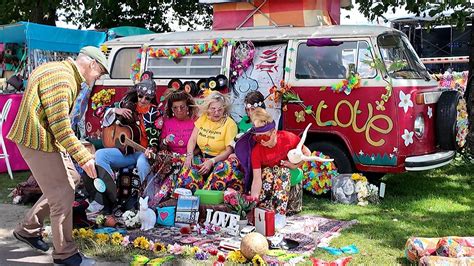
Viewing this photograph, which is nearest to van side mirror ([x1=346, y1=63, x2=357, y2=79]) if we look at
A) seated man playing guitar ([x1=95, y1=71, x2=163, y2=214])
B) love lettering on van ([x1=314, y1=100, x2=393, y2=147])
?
love lettering on van ([x1=314, y1=100, x2=393, y2=147])

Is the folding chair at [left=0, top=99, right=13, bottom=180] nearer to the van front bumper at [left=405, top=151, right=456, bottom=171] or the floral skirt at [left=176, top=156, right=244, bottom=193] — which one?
the floral skirt at [left=176, top=156, right=244, bottom=193]

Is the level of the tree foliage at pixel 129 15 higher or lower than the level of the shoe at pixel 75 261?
higher

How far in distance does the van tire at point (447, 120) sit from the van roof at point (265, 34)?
1135mm

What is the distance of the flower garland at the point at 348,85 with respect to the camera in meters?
6.77

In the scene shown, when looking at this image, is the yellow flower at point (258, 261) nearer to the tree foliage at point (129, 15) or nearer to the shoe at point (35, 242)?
the shoe at point (35, 242)

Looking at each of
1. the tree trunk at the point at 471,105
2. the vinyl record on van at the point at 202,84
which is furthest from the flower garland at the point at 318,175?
the tree trunk at the point at 471,105

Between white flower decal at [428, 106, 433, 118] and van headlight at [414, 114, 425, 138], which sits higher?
white flower decal at [428, 106, 433, 118]

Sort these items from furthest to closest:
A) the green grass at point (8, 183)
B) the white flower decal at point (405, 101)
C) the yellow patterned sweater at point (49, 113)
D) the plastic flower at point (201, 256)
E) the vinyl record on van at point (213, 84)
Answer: the vinyl record on van at point (213, 84), the green grass at point (8, 183), the white flower decal at point (405, 101), the plastic flower at point (201, 256), the yellow patterned sweater at point (49, 113)

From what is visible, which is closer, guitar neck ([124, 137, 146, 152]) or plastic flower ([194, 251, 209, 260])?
plastic flower ([194, 251, 209, 260])

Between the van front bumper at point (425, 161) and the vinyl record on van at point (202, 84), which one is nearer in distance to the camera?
the van front bumper at point (425, 161)

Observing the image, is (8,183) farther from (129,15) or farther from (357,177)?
(129,15)

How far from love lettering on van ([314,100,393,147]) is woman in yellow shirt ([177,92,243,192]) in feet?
4.63

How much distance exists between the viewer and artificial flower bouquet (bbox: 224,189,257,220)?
5.51 m

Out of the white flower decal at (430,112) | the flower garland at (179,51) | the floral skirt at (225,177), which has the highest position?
the flower garland at (179,51)
